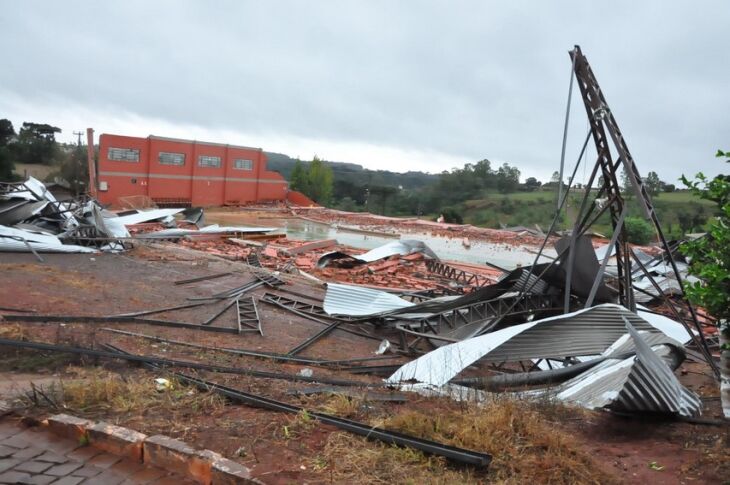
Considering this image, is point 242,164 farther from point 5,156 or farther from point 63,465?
point 63,465

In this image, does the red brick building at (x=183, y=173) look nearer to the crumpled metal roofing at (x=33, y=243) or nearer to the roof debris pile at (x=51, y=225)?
the roof debris pile at (x=51, y=225)

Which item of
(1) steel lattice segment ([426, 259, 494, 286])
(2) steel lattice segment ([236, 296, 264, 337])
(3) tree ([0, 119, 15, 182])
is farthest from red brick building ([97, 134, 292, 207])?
(2) steel lattice segment ([236, 296, 264, 337])

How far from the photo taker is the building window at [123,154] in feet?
116

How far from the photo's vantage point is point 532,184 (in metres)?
Result: 79.8

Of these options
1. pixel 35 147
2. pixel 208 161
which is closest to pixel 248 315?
pixel 208 161

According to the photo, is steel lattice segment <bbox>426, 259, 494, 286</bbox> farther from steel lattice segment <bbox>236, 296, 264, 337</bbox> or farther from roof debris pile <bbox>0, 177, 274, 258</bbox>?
roof debris pile <bbox>0, 177, 274, 258</bbox>

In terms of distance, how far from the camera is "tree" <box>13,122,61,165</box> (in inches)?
2242

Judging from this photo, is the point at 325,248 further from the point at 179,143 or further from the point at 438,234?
the point at 179,143

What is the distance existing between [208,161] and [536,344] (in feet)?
129

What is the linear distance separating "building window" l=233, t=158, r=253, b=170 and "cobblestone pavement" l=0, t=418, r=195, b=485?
41485 mm

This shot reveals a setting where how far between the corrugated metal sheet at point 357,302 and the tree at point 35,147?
5928 cm

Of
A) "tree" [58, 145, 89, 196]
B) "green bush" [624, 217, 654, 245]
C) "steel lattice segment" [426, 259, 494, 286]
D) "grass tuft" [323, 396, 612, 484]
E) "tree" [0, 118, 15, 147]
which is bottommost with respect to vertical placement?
"steel lattice segment" [426, 259, 494, 286]

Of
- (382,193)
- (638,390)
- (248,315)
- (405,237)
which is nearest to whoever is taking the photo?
(638,390)

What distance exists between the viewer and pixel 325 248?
68.1 ft
